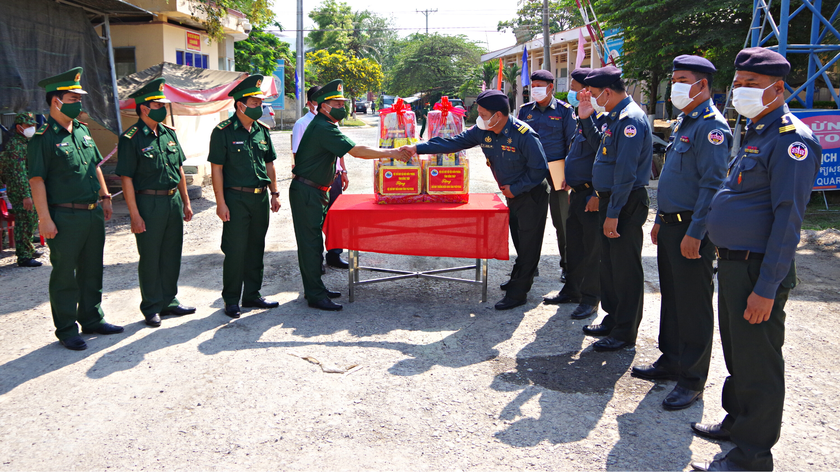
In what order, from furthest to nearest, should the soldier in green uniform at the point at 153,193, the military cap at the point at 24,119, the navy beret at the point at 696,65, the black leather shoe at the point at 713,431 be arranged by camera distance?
the military cap at the point at 24,119
the soldier in green uniform at the point at 153,193
the navy beret at the point at 696,65
the black leather shoe at the point at 713,431

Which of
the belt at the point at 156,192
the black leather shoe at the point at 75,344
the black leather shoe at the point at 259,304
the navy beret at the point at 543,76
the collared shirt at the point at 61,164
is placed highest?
the navy beret at the point at 543,76

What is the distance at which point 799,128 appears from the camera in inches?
102

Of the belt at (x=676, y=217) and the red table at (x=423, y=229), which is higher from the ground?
the belt at (x=676, y=217)

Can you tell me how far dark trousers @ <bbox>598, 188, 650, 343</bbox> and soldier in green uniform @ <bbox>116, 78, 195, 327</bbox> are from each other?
342cm

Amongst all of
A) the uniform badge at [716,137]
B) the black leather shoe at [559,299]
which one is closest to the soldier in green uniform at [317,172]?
the black leather shoe at [559,299]

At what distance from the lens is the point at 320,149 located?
199 inches

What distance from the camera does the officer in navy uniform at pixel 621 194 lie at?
3.93 metres


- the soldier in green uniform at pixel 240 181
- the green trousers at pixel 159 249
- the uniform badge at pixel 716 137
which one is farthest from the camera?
the soldier in green uniform at pixel 240 181

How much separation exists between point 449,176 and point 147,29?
9.50 m

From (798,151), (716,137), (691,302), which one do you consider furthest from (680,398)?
(798,151)

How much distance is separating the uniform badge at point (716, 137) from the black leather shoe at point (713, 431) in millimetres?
1517

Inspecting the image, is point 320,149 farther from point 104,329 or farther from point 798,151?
point 798,151

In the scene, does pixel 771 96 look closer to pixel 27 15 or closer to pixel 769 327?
pixel 769 327

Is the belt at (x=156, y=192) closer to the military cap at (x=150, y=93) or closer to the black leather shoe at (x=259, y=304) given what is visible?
the military cap at (x=150, y=93)
